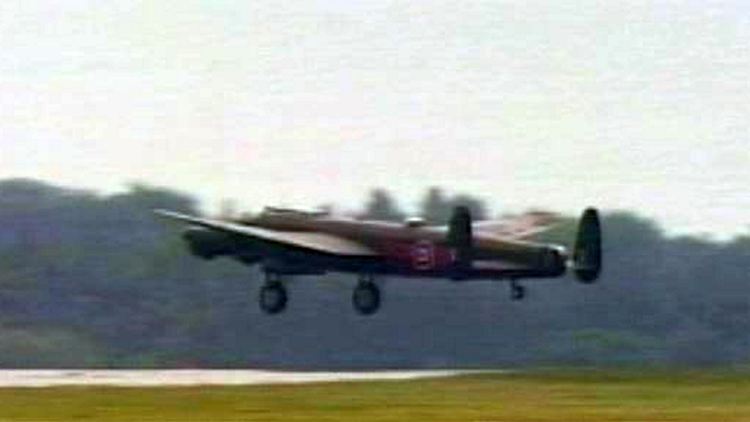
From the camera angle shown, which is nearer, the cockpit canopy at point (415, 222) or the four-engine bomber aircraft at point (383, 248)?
the four-engine bomber aircraft at point (383, 248)

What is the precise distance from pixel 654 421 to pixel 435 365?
154ft

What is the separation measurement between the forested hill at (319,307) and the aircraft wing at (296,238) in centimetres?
745

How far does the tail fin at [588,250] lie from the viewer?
320 ft

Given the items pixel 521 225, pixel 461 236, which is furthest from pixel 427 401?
pixel 521 225

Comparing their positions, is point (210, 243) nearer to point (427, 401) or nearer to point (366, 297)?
point (366, 297)

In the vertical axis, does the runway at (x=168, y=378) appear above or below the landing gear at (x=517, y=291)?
below

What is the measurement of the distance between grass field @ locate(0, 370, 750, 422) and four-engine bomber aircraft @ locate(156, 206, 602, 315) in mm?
13442

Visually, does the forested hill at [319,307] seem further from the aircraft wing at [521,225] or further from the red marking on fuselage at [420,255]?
the red marking on fuselage at [420,255]

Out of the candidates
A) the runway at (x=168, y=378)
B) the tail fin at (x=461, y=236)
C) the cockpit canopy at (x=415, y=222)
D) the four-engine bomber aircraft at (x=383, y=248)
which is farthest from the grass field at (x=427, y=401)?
the cockpit canopy at (x=415, y=222)

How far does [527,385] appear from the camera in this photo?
78.6 meters

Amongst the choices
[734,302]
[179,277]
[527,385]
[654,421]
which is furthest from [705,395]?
[179,277]

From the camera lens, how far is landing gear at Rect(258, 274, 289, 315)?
10175cm

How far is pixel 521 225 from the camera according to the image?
105 m

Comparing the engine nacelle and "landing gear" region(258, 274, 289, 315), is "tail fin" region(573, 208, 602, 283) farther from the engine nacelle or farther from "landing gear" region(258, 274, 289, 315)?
the engine nacelle
